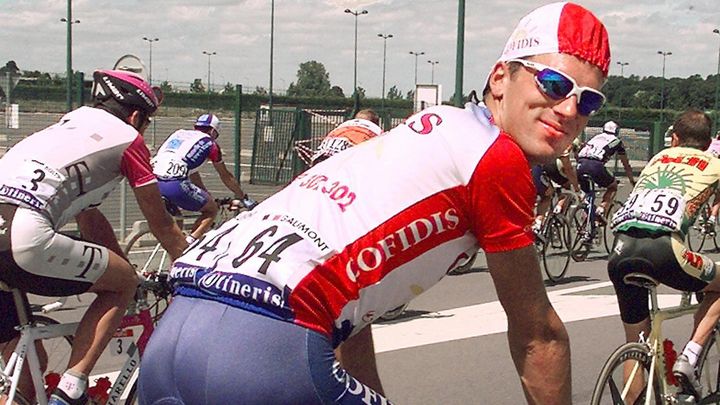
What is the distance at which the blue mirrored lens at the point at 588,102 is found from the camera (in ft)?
7.80

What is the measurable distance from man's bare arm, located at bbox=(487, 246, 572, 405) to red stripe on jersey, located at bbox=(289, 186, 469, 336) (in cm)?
14

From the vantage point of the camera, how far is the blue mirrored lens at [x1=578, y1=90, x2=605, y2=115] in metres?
2.38

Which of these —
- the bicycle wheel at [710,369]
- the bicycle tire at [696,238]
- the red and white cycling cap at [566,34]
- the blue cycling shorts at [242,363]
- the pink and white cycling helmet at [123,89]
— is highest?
the red and white cycling cap at [566,34]

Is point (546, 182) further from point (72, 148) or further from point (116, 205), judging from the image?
point (72, 148)

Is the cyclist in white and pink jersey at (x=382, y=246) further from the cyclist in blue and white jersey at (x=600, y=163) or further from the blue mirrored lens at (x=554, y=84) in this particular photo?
the cyclist in blue and white jersey at (x=600, y=163)

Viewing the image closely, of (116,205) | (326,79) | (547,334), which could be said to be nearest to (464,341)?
(547,334)

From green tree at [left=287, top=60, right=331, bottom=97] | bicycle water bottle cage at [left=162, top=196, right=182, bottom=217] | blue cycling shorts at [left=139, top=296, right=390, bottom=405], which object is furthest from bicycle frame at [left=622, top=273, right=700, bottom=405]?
green tree at [left=287, top=60, right=331, bottom=97]

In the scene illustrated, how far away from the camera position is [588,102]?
2.39 metres

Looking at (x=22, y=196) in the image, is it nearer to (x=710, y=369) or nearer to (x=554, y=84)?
(x=554, y=84)

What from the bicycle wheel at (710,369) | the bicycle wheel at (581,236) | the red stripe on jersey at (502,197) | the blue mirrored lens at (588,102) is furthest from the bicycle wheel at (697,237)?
the red stripe on jersey at (502,197)

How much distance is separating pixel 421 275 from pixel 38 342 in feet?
9.25

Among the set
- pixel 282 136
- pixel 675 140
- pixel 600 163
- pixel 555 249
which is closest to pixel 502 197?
pixel 675 140

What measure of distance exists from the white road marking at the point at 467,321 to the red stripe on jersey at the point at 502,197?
5.75 m

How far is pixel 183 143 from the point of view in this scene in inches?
426
